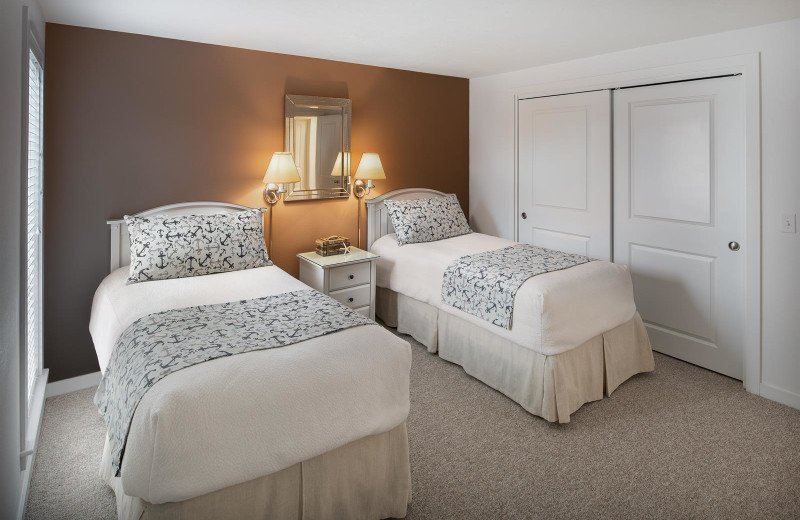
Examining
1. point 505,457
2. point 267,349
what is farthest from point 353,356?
point 505,457

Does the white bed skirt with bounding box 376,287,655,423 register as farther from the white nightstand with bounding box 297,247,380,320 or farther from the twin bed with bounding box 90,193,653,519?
the white nightstand with bounding box 297,247,380,320

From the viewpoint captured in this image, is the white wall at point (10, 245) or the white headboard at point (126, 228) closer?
the white wall at point (10, 245)

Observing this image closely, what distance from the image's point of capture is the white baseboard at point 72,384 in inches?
115

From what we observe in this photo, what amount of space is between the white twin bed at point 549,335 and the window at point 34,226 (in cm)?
233

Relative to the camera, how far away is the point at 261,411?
1579mm

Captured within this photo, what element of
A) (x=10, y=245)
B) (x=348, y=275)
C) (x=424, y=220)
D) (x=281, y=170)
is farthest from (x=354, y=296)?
(x=10, y=245)

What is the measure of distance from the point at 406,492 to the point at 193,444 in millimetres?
876

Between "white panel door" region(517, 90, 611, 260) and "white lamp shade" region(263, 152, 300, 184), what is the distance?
214cm

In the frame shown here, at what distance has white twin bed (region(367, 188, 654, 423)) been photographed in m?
2.60

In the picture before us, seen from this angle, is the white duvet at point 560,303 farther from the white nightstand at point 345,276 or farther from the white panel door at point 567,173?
the white panel door at point 567,173

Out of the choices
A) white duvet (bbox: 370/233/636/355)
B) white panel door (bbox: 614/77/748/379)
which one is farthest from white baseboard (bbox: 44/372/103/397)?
white panel door (bbox: 614/77/748/379)

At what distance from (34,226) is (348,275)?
1.93 meters

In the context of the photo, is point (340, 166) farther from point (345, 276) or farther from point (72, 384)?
point (72, 384)

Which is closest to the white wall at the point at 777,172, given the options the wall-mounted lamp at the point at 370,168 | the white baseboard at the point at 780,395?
the white baseboard at the point at 780,395
